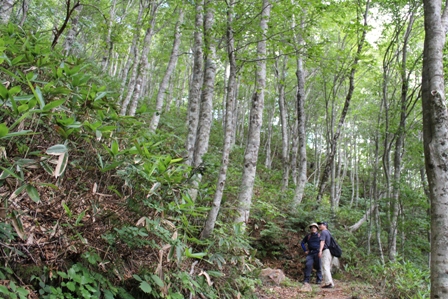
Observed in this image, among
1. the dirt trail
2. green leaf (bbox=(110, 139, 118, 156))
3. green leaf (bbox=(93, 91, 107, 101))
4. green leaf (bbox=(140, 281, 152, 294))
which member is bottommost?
the dirt trail

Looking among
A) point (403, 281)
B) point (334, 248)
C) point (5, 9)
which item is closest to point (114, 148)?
point (5, 9)

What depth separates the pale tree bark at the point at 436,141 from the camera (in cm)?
320

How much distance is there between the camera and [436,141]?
343cm

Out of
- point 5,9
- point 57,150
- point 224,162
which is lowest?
point 57,150

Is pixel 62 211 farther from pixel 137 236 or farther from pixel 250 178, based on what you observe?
pixel 250 178

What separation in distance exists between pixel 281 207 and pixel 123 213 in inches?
292

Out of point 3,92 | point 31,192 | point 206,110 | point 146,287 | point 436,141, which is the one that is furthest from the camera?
point 206,110

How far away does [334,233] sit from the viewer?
31.2ft

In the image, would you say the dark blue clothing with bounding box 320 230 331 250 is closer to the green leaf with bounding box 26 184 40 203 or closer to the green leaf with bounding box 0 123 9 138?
the green leaf with bounding box 26 184 40 203

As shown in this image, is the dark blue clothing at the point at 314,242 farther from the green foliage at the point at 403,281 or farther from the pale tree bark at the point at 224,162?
the pale tree bark at the point at 224,162

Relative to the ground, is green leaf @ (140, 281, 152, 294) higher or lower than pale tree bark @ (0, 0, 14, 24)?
lower

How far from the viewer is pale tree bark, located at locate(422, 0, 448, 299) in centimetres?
320

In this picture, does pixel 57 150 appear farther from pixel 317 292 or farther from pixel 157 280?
pixel 317 292

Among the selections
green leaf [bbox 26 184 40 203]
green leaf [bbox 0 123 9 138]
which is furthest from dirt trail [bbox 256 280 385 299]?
green leaf [bbox 0 123 9 138]
